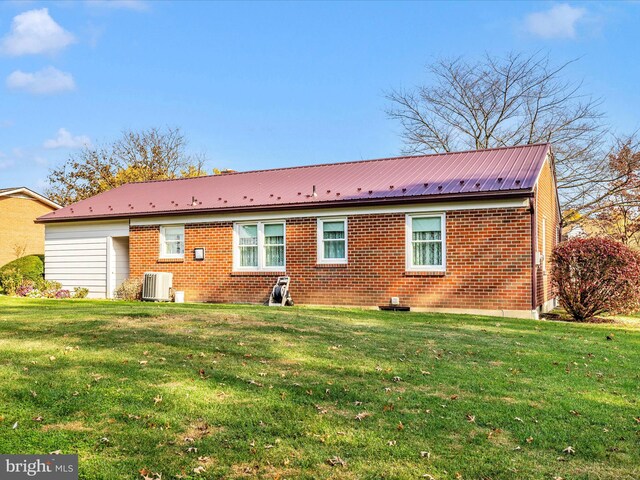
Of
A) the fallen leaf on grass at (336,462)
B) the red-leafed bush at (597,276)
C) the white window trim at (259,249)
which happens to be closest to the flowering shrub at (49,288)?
the white window trim at (259,249)

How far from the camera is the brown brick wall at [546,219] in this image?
1525cm

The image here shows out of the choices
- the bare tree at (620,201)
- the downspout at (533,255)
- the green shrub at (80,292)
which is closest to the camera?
the downspout at (533,255)

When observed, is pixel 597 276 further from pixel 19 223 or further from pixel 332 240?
pixel 19 223

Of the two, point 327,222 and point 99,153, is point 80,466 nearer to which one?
point 327,222

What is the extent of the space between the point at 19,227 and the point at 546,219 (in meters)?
25.8

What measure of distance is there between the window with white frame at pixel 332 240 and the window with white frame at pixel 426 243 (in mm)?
1907

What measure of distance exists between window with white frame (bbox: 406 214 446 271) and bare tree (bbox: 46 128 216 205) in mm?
28922

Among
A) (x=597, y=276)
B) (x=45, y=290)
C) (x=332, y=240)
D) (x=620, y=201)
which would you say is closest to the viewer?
(x=597, y=276)

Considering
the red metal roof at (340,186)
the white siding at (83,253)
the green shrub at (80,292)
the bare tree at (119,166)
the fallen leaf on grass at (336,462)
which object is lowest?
the fallen leaf on grass at (336,462)

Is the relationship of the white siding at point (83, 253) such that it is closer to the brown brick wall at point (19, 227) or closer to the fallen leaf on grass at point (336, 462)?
the brown brick wall at point (19, 227)

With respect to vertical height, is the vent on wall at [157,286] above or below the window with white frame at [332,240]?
below

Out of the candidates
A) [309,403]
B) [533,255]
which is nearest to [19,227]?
[533,255]

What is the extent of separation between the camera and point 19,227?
28.9m

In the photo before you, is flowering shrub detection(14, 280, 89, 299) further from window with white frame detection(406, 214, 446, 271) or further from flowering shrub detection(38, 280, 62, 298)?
window with white frame detection(406, 214, 446, 271)
